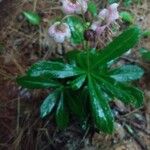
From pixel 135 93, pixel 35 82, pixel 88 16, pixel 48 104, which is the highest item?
pixel 88 16

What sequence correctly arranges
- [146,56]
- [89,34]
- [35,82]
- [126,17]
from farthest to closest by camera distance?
[126,17] < [146,56] < [35,82] < [89,34]

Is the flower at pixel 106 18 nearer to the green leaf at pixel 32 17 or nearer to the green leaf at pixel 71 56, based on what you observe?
the green leaf at pixel 71 56

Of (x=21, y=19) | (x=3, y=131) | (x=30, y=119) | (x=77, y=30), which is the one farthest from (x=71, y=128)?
(x=21, y=19)

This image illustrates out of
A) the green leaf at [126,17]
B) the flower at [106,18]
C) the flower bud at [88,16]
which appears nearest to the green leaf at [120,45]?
the flower at [106,18]

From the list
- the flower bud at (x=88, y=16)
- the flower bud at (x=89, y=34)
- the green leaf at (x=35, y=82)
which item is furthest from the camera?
the flower bud at (x=88, y=16)

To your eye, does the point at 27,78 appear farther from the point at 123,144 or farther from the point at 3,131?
the point at 123,144

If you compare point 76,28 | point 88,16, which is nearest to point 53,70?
point 76,28

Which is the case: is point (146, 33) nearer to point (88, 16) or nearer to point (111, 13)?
point (88, 16)
